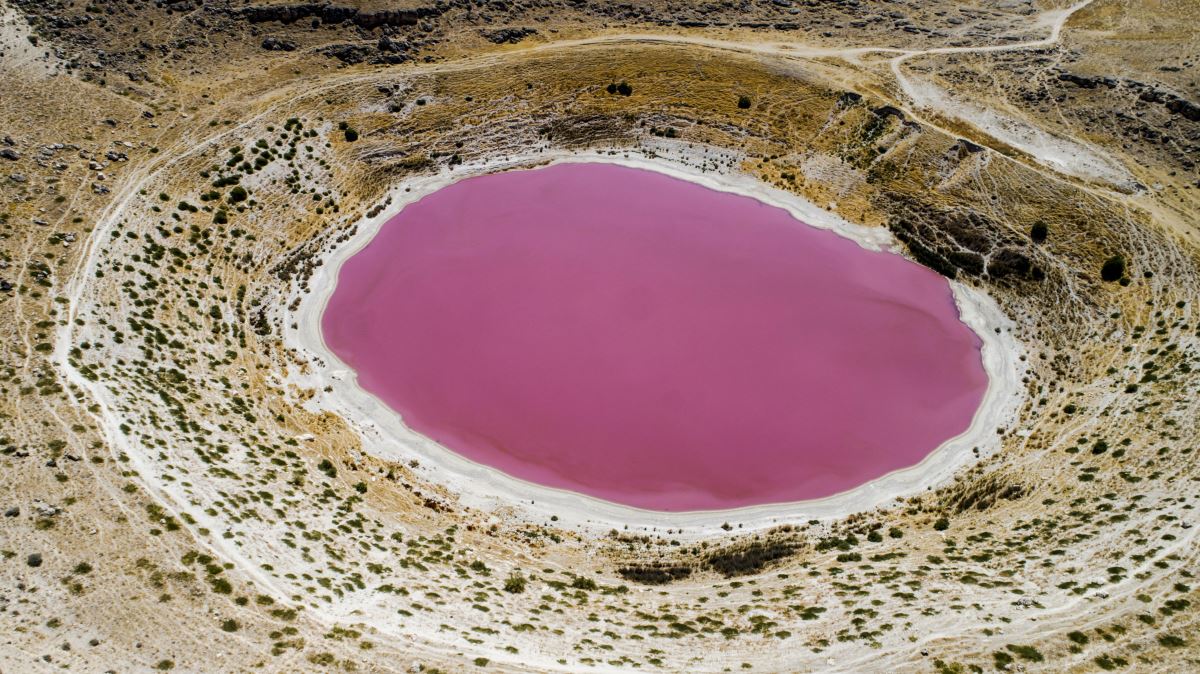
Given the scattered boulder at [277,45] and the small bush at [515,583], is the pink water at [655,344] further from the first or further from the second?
the scattered boulder at [277,45]

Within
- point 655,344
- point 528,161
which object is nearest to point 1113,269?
point 655,344

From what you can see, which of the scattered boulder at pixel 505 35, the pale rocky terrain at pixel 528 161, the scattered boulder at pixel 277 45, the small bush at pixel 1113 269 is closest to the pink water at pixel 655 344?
the pale rocky terrain at pixel 528 161

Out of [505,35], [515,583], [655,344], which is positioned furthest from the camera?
[505,35]

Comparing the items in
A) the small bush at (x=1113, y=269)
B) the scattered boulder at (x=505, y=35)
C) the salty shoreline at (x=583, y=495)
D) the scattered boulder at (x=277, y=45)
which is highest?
the scattered boulder at (x=505, y=35)

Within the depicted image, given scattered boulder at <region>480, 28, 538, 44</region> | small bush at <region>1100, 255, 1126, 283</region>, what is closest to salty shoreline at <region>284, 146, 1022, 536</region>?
small bush at <region>1100, 255, 1126, 283</region>

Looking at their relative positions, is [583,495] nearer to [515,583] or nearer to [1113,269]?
[515,583]

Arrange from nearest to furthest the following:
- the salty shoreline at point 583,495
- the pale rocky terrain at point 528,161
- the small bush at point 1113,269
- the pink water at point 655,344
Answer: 1. the pale rocky terrain at point 528,161
2. the salty shoreline at point 583,495
3. the pink water at point 655,344
4. the small bush at point 1113,269

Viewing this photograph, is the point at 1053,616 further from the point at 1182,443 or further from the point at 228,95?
the point at 228,95
